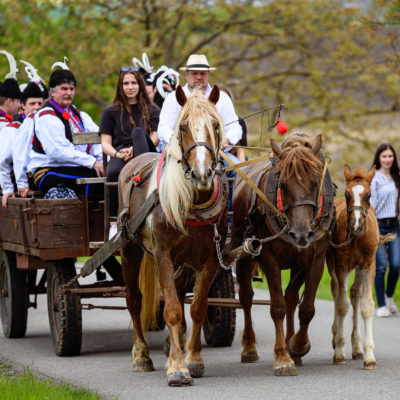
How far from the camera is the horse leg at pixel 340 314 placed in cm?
821

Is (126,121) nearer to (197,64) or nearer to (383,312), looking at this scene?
(197,64)

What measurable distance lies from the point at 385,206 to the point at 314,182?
16.8 feet

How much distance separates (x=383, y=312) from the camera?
11781 mm

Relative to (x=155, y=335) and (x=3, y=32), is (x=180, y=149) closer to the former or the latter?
(x=155, y=335)

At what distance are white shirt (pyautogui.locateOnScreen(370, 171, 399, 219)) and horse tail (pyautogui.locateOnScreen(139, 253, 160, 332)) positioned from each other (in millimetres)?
4329

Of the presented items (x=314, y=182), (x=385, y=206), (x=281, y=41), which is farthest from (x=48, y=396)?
(x=281, y=41)

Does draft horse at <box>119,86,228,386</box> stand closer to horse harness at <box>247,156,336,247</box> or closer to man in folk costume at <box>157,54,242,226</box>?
horse harness at <box>247,156,336,247</box>

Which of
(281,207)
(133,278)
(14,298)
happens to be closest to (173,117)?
(133,278)

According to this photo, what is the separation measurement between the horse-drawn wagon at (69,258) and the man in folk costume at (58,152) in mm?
182

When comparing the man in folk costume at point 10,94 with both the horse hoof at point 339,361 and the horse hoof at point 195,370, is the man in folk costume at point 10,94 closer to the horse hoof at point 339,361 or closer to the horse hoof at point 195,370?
the horse hoof at point 195,370

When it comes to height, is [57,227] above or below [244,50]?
below

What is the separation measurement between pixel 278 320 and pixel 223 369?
878 millimetres

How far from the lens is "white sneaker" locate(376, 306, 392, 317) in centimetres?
1175

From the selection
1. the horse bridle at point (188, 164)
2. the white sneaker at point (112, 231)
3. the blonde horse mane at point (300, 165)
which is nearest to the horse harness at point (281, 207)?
the blonde horse mane at point (300, 165)
